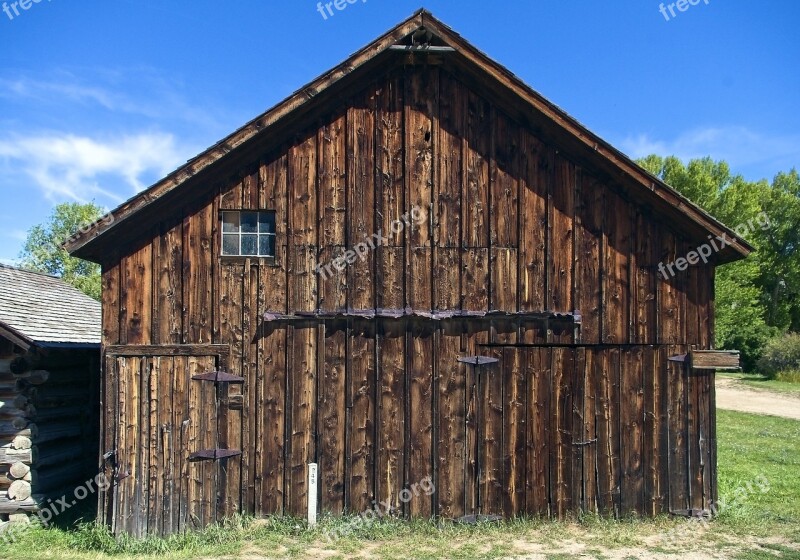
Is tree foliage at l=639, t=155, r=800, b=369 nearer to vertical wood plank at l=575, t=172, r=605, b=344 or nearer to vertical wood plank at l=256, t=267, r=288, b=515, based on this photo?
vertical wood plank at l=575, t=172, r=605, b=344

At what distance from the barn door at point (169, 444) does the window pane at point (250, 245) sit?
173cm

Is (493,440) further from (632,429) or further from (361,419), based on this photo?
(632,429)

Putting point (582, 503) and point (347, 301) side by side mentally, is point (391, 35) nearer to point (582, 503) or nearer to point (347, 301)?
point (347, 301)

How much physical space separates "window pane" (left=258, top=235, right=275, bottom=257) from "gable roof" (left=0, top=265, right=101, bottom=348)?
151 inches

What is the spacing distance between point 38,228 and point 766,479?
60.6 meters

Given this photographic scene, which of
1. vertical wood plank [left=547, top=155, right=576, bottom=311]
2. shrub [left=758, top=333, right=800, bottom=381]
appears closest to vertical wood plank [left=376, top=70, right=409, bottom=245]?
vertical wood plank [left=547, top=155, right=576, bottom=311]

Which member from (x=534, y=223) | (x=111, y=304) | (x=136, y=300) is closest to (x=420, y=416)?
(x=534, y=223)

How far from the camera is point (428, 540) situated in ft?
28.1

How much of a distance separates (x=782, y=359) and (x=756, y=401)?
38.0ft

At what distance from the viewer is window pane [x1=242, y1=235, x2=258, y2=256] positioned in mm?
9242

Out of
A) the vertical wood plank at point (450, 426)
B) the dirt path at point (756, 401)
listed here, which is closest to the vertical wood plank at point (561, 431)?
the vertical wood plank at point (450, 426)

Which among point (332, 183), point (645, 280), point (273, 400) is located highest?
point (332, 183)

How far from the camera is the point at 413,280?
9.27 m

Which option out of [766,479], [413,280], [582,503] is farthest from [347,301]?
[766,479]
